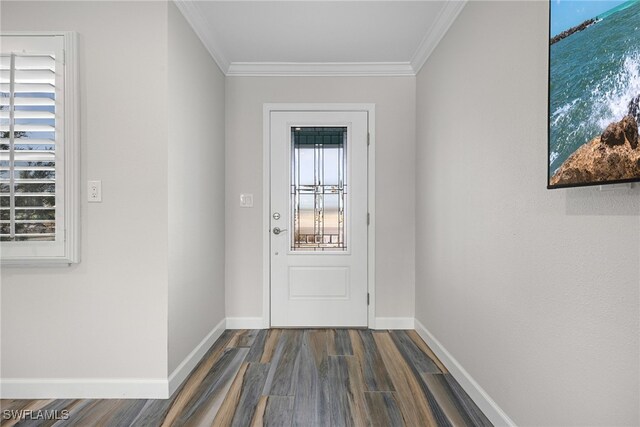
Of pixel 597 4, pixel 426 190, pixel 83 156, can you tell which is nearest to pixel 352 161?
pixel 426 190

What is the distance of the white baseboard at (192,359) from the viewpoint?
222cm

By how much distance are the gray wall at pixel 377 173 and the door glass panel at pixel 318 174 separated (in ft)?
1.00

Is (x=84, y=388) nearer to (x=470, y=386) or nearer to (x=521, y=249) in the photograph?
(x=470, y=386)

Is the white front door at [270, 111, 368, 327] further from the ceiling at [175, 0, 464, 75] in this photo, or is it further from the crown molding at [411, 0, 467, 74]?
the crown molding at [411, 0, 467, 74]

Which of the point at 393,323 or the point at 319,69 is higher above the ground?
the point at 319,69

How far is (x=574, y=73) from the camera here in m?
1.23

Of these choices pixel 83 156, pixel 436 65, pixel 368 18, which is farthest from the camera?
pixel 436 65

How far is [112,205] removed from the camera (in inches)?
83.7

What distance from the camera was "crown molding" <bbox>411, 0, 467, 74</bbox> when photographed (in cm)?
236

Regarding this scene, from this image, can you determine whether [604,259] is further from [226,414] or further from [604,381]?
[226,414]

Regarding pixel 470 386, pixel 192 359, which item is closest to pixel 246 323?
pixel 192 359

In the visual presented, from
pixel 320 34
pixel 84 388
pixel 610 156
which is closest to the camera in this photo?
pixel 610 156

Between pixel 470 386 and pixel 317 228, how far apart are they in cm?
181

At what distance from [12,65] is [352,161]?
96.2 inches
